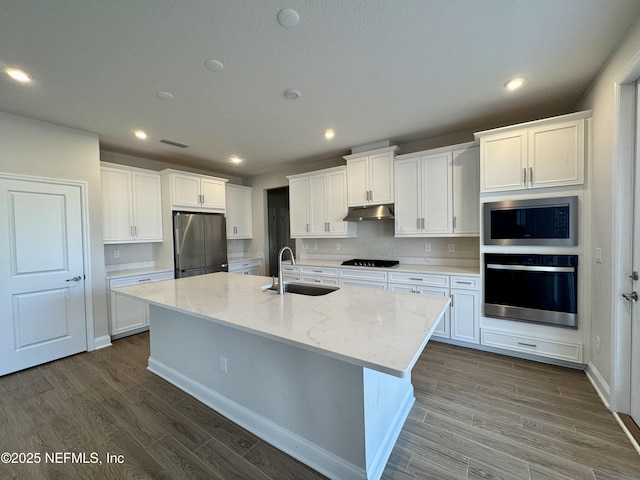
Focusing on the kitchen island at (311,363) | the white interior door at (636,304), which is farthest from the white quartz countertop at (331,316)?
the white interior door at (636,304)

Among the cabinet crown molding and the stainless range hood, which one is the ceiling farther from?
the stainless range hood

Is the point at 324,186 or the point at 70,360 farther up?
the point at 324,186

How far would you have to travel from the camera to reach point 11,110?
260 cm

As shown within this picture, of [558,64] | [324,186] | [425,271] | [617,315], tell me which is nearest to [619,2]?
[558,64]

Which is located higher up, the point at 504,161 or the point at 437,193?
the point at 504,161

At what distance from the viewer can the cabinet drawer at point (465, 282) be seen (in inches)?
116

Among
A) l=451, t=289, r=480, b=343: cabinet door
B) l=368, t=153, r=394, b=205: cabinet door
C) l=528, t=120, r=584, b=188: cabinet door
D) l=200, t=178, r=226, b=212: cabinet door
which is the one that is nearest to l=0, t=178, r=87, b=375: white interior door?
l=200, t=178, r=226, b=212: cabinet door

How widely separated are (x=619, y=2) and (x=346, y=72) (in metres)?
1.62

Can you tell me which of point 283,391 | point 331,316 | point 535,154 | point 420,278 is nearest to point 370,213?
point 420,278

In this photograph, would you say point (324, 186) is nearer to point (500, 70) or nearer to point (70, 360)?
point (500, 70)

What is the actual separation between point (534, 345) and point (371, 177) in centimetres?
275

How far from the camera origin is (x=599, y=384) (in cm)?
215

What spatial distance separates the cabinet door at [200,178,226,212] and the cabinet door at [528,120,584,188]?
4545 millimetres

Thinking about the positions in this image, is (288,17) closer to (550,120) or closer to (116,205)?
(550,120)
